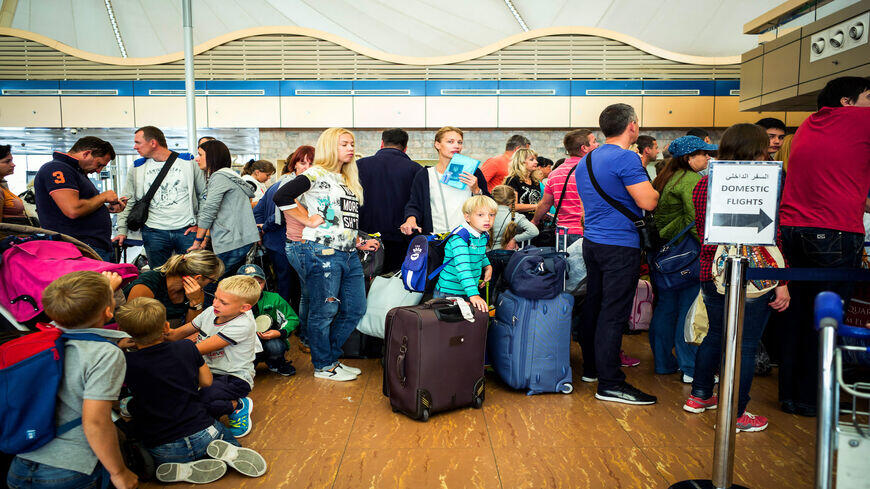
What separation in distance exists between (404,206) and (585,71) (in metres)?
6.24

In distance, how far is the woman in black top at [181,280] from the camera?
3057 mm

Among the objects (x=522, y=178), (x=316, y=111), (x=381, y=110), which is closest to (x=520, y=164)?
(x=522, y=178)

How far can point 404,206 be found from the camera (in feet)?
13.8

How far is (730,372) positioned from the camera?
1.95 meters

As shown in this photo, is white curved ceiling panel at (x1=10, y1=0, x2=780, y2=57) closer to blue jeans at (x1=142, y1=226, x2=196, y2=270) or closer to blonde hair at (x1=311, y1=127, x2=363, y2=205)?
blue jeans at (x1=142, y1=226, x2=196, y2=270)

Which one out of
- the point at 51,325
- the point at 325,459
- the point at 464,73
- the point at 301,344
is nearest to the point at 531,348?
the point at 325,459

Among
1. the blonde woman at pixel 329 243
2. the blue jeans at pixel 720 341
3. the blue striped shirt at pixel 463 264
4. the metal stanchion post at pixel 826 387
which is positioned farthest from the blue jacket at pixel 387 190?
the metal stanchion post at pixel 826 387

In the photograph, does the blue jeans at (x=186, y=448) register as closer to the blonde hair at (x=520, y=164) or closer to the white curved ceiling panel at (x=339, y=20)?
the blonde hair at (x=520, y=164)

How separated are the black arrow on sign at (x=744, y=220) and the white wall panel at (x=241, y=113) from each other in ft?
27.0

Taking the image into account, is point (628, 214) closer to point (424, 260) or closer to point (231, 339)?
point (424, 260)

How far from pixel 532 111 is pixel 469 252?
6470 mm

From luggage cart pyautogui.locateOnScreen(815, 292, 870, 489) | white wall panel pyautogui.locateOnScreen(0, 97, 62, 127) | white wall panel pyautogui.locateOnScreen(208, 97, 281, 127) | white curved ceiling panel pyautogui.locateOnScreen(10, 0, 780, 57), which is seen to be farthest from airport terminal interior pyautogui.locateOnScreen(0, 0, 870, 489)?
white curved ceiling panel pyautogui.locateOnScreen(10, 0, 780, 57)

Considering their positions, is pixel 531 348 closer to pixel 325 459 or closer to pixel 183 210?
pixel 325 459

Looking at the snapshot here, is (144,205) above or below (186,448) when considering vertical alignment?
above
